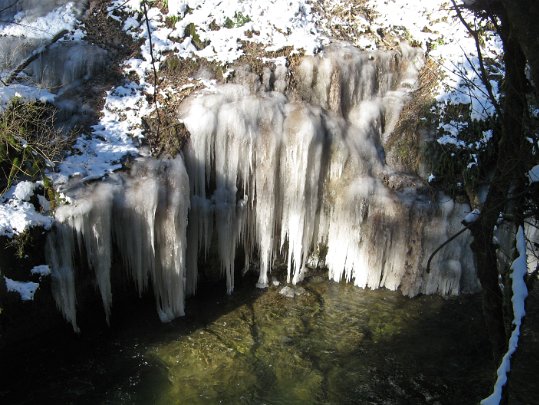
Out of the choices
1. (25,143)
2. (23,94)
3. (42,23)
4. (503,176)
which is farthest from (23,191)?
(503,176)

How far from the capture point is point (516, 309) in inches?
88.0

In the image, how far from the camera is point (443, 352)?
589 centimetres

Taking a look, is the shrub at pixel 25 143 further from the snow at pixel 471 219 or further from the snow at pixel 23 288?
the snow at pixel 471 219

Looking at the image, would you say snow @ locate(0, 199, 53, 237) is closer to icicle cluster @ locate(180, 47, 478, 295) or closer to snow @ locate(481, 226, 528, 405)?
icicle cluster @ locate(180, 47, 478, 295)

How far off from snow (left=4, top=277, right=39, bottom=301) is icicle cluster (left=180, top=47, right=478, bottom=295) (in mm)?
2068

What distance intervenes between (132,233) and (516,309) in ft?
14.3

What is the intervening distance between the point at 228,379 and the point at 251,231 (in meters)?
2.20

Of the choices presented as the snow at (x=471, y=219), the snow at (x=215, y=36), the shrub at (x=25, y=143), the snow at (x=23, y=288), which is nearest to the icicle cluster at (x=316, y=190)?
the snow at (x=215, y=36)

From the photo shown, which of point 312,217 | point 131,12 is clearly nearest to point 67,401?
point 312,217

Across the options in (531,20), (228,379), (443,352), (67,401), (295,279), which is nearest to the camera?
(531,20)

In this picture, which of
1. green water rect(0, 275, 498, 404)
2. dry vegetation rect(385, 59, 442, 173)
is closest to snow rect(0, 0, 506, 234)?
dry vegetation rect(385, 59, 442, 173)

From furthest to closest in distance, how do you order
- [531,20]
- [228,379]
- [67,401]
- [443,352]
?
[443,352]
[228,379]
[67,401]
[531,20]

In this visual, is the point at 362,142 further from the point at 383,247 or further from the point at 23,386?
the point at 23,386

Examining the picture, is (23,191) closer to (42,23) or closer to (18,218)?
(18,218)
